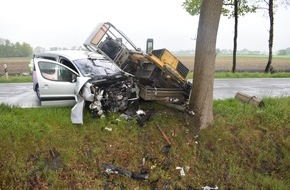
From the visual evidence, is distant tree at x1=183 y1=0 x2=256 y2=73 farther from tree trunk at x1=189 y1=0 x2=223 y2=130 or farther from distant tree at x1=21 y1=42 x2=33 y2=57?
distant tree at x1=21 y1=42 x2=33 y2=57

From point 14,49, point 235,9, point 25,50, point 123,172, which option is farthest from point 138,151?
point 25,50

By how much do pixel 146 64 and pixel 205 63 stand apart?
1.87 m

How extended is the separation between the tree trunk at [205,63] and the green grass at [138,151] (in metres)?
0.44

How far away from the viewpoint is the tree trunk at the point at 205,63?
730 cm

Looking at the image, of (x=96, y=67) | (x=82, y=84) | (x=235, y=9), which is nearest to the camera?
(x=82, y=84)

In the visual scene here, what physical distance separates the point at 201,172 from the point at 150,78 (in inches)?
116

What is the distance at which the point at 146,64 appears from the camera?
8.59m

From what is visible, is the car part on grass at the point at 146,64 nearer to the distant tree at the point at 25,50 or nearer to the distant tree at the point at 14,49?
the distant tree at the point at 14,49

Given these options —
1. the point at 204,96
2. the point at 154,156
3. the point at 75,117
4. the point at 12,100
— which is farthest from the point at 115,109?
the point at 12,100

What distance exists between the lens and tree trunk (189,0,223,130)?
24.0ft

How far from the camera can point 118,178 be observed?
6645 mm

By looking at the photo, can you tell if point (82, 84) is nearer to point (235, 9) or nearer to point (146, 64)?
point (146, 64)

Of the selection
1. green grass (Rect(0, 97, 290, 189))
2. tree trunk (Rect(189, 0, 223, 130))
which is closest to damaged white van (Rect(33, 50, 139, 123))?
green grass (Rect(0, 97, 290, 189))

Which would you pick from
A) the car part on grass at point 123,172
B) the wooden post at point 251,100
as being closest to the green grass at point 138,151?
the car part on grass at point 123,172
